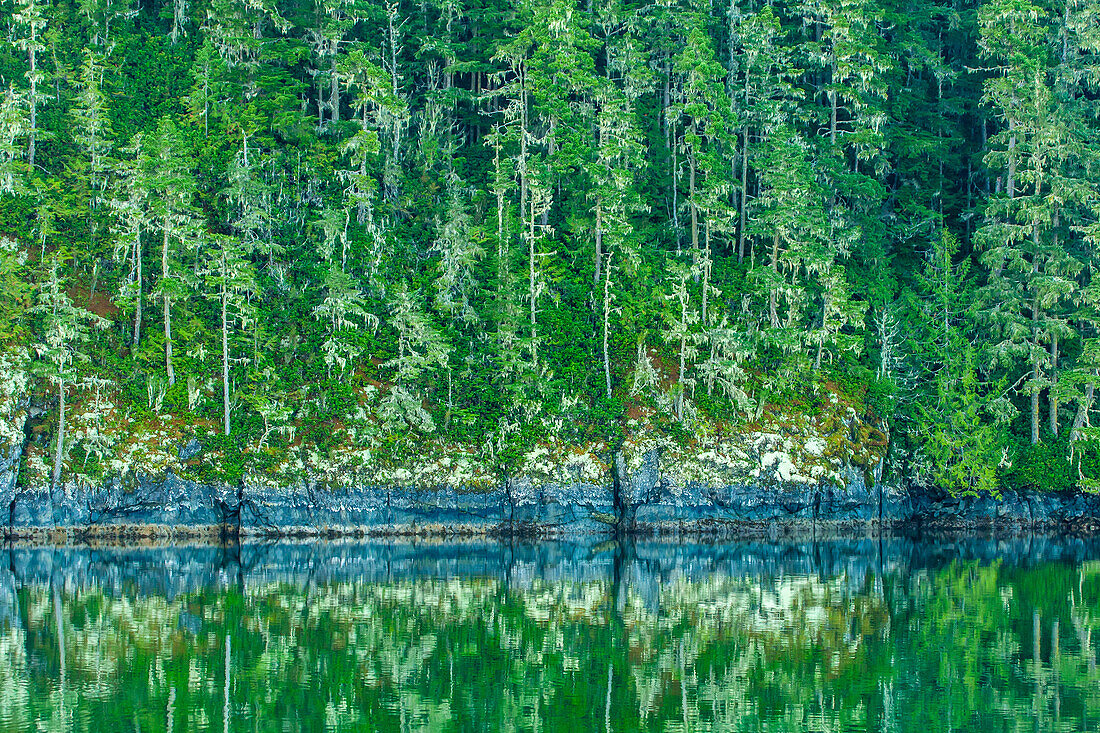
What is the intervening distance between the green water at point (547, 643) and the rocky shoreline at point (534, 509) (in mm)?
3130

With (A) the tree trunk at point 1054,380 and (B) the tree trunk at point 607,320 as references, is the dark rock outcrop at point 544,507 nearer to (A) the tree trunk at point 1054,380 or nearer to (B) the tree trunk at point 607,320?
(A) the tree trunk at point 1054,380

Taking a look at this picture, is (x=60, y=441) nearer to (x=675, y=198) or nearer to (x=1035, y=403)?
(x=675, y=198)

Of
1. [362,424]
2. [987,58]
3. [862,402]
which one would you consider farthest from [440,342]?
[987,58]

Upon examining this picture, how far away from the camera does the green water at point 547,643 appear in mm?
17797

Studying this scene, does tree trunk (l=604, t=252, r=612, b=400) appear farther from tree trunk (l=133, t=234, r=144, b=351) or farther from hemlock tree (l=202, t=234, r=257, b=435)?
tree trunk (l=133, t=234, r=144, b=351)

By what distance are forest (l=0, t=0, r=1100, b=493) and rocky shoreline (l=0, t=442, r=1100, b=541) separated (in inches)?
49.9

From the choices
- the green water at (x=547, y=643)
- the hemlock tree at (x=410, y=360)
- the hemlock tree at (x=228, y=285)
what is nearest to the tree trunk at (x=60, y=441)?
the green water at (x=547, y=643)

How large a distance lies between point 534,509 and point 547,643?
17.5 m

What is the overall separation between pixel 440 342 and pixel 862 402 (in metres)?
16.4

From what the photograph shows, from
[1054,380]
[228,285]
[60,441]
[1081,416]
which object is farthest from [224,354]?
[1081,416]

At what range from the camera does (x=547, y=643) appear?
22969 millimetres

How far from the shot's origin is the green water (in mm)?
17797

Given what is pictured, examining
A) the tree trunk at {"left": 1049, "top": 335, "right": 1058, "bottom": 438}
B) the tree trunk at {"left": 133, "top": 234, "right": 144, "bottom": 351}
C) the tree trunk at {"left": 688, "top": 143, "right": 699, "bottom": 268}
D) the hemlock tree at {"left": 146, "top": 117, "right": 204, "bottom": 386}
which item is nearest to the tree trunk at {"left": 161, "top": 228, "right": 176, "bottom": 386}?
the hemlock tree at {"left": 146, "top": 117, "right": 204, "bottom": 386}

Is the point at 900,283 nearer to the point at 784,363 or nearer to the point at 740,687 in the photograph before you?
the point at 784,363
